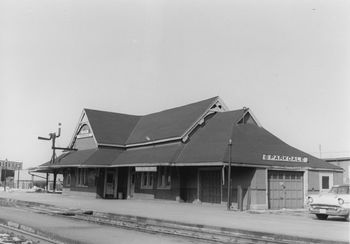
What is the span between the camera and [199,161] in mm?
24766

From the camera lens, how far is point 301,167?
26.5 m

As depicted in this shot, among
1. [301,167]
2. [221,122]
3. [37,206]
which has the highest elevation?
[221,122]

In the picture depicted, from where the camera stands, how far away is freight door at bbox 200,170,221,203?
85.9 ft

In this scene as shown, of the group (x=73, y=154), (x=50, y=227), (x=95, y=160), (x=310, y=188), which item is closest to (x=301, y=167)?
(x=310, y=188)

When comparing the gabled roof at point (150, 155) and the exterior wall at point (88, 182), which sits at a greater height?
the gabled roof at point (150, 155)

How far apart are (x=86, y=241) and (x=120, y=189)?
77.8 ft

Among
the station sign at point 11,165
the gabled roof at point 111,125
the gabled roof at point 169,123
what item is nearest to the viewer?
the gabled roof at point 169,123

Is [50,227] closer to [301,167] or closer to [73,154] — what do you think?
[301,167]

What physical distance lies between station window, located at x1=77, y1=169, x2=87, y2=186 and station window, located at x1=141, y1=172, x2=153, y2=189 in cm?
692

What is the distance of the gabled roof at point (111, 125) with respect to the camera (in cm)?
3609

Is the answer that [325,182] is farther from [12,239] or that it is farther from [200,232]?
[12,239]

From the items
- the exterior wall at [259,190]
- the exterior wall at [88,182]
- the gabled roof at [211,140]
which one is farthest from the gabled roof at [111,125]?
the exterior wall at [259,190]

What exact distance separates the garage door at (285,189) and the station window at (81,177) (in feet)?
56.5

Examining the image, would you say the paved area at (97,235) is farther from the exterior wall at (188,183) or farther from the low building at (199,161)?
the exterior wall at (188,183)
